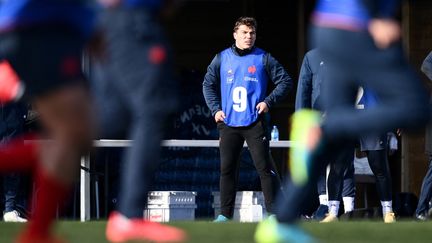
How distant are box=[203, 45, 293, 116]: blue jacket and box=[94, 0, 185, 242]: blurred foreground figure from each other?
5417 millimetres

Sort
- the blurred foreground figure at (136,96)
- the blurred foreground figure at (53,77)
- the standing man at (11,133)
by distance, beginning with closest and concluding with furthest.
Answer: the blurred foreground figure at (53,77), the blurred foreground figure at (136,96), the standing man at (11,133)

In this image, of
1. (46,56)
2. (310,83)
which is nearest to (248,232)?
(46,56)

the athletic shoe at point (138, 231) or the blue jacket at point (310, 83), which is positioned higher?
the blue jacket at point (310, 83)

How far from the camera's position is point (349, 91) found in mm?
6281

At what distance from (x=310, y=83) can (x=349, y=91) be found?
656cm

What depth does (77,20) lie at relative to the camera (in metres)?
5.08

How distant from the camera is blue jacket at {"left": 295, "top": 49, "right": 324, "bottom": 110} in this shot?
1273 centimetres

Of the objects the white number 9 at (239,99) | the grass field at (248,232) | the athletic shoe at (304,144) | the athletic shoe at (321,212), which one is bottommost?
the athletic shoe at (321,212)

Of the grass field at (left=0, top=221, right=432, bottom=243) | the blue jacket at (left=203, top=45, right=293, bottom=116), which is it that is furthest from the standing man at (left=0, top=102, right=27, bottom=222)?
the grass field at (left=0, top=221, right=432, bottom=243)

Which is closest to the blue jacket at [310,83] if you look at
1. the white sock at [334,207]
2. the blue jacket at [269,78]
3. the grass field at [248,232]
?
the blue jacket at [269,78]

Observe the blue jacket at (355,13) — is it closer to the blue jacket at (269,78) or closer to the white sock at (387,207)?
the blue jacket at (269,78)

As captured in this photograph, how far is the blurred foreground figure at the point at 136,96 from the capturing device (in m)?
6.33

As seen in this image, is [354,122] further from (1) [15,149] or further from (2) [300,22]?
(2) [300,22]

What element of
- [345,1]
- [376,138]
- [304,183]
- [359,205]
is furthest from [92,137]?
[359,205]
